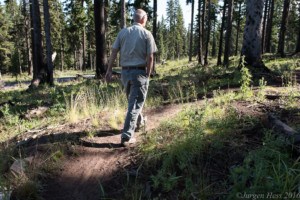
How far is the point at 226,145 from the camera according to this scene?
4.38 m

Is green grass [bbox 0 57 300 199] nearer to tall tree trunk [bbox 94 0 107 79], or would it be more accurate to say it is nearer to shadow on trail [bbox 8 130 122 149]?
shadow on trail [bbox 8 130 122 149]

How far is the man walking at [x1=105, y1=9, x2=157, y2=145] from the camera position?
5.16 m

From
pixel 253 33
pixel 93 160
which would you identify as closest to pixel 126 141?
pixel 93 160

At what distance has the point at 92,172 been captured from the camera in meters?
4.68

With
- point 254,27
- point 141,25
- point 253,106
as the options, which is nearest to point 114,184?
point 141,25

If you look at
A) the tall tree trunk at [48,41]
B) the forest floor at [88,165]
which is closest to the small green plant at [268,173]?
the forest floor at [88,165]

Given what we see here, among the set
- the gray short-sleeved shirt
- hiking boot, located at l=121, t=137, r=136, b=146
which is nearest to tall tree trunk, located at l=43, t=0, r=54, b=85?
the gray short-sleeved shirt

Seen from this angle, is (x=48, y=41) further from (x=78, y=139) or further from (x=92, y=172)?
(x=92, y=172)

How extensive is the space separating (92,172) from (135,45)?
2.28 meters

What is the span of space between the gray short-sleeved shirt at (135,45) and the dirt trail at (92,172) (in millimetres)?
1485

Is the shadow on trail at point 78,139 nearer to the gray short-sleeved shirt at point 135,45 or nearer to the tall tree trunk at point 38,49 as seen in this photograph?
the gray short-sleeved shirt at point 135,45

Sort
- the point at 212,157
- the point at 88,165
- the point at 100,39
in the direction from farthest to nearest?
the point at 100,39 → the point at 88,165 → the point at 212,157

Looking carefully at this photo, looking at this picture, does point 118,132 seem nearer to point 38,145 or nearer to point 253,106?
point 38,145

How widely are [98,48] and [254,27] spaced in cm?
836
